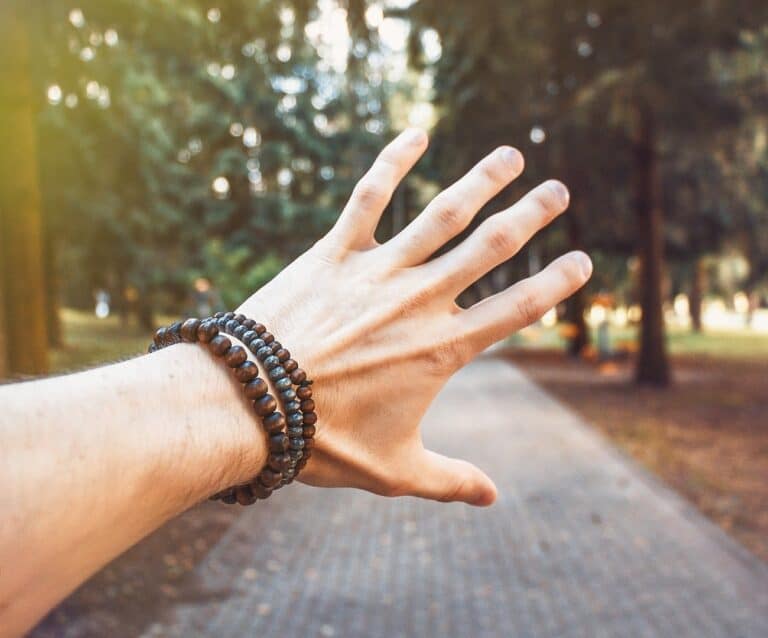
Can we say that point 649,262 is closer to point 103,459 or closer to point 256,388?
point 256,388

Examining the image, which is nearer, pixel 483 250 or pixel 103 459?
pixel 103 459

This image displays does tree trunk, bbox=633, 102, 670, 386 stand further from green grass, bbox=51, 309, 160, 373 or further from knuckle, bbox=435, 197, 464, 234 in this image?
knuckle, bbox=435, 197, 464, 234

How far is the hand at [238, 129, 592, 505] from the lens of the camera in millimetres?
1326

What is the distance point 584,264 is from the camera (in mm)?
1400

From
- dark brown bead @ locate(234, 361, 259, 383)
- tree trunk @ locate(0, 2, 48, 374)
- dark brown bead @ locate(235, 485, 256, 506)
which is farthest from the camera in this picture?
Result: tree trunk @ locate(0, 2, 48, 374)

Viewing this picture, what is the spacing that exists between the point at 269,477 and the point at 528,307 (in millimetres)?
481

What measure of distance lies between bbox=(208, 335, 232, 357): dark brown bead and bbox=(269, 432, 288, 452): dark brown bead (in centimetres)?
14

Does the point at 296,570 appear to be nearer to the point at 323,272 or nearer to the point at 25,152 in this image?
the point at 25,152

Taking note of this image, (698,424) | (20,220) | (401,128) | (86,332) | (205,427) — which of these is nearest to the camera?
(205,427)

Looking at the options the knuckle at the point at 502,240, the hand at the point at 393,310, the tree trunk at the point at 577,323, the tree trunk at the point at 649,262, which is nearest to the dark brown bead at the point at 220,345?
the hand at the point at 393,310

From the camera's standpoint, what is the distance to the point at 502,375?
70.1 feet

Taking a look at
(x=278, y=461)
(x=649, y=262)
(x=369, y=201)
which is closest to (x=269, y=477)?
(x=278, y=461)

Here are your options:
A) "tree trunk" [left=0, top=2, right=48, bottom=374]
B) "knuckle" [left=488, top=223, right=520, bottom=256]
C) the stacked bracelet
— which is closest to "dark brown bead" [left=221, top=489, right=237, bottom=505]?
the stacked bracelet

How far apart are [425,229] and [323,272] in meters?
0.18
